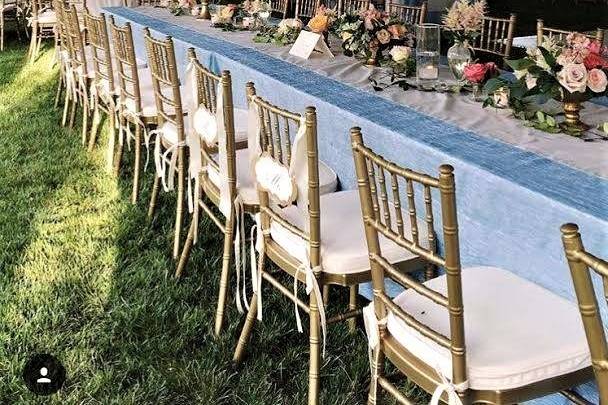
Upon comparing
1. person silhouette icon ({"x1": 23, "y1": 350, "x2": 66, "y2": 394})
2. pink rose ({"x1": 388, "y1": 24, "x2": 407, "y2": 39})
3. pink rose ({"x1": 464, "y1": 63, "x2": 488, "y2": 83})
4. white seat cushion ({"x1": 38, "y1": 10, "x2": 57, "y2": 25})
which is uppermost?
pink rose ({"x1": 388, "y1": 24, "x2": 407, "y2": 39})

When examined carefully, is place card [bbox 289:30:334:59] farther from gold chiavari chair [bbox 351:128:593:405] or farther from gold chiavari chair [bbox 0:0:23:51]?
gold chiavari chair [bbox 0:0:23:51]

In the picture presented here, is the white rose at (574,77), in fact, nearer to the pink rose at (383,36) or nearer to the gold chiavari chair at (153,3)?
the pink rose at (383,36)

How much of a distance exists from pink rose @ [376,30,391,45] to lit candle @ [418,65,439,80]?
332 millimetres

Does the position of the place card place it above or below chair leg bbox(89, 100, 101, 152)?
above

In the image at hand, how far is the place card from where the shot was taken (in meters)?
2.97

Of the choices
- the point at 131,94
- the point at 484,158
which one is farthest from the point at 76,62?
the point at 484,158

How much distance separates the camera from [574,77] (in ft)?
6.01

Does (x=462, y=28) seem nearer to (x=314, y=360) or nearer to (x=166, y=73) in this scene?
(x=166, y=73)

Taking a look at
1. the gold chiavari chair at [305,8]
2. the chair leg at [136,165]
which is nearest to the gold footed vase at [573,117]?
the chair leg at [136,165]

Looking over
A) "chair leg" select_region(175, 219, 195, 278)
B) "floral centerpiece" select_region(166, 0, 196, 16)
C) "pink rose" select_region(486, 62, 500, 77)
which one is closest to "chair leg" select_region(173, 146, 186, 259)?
"chair leg" select_region(175, 219, 195, 278)

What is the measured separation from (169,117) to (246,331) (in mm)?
1027

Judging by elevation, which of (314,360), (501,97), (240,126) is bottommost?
(314,360)

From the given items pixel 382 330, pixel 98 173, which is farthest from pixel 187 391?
pixel 98 173

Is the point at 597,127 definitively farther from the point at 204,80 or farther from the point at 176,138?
the point at 176,138
